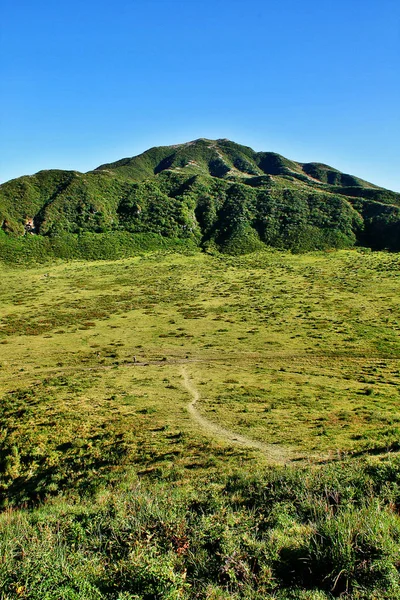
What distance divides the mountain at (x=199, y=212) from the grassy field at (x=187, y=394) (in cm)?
4883

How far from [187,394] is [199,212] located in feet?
429

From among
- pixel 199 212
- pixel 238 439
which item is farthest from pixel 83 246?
pixel 238 439

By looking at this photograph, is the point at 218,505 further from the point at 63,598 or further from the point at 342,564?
the point at 63,598

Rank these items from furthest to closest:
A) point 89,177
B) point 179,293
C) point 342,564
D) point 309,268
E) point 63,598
→ point 89,177 → point 309,268 → point 179,293 → point 342,564 → point 63,598

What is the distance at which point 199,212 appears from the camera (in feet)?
514

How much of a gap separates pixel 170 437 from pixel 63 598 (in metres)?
17.5

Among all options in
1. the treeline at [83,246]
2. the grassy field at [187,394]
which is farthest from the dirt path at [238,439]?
the treeline at [83,246]

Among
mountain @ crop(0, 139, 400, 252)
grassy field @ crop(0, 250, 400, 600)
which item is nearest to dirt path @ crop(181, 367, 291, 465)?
grassy field @ crop(0, 250, 400, 600)

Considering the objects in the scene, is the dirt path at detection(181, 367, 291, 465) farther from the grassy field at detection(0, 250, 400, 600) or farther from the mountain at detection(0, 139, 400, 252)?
the mountain at detection(0, 139, 400, 252)

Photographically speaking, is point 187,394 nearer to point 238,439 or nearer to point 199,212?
point 238,439

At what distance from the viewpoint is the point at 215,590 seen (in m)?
7.55

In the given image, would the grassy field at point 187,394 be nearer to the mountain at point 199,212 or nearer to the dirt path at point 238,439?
the dirt path at point 238,439

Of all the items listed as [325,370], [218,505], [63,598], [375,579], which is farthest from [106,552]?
[325,370]

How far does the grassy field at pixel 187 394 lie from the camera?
16.9 metres
